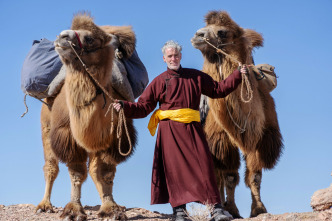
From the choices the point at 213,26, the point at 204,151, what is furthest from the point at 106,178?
the point at 213,26

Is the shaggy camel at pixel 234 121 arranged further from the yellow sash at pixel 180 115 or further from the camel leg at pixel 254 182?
the yellow sash at pixel 180 115

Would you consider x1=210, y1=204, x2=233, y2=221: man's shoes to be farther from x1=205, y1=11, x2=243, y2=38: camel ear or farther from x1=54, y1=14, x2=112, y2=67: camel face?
Answer: x1=205, y1=11, x2=243, y2=38: camel ear

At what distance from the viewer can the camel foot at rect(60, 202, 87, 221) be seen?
6.29 m

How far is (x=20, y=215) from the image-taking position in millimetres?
7359

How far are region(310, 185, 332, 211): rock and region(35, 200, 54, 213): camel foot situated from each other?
373cm

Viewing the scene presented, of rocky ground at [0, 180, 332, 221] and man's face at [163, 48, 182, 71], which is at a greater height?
man's face at [163, 48, 182, 71]

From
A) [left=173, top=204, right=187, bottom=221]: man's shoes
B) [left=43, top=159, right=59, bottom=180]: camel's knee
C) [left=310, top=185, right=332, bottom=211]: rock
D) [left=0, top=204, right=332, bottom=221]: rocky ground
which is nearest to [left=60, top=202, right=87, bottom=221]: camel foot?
[left=0, top=204, right=332, bottom=221]: rocky ground

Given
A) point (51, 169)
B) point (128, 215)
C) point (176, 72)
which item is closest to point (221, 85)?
point (176, 72)

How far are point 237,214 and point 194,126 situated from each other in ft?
5.87

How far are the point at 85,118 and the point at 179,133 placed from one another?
1.19 metres

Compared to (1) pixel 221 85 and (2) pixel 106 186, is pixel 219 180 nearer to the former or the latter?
(2) pixel 106 186

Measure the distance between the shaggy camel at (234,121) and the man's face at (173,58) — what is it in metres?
0.94

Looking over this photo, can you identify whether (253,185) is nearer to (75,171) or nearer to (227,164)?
(227,164)

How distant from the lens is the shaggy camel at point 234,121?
22.7 ft
